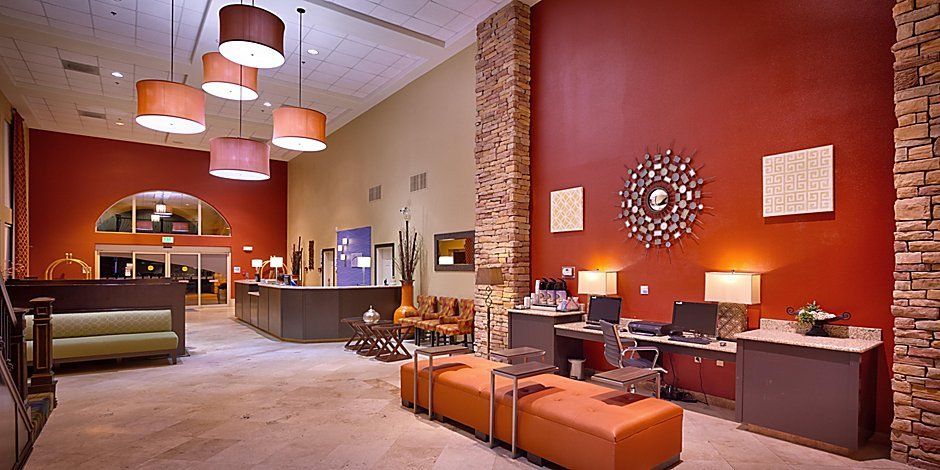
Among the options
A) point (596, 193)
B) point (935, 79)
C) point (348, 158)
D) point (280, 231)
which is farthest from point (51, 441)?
point (280, 231)

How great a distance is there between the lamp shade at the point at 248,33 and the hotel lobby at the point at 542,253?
0.03 metres

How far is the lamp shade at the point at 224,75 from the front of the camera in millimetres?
6066

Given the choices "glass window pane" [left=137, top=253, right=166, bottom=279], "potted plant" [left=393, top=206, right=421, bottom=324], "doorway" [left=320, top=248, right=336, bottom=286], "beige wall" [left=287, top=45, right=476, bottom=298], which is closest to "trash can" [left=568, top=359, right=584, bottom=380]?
"beige wall" [left=287, top=45, right=476, bottom=298]

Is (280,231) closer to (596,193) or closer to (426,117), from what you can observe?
(426,117)

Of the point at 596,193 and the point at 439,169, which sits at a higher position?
the point at 439,169

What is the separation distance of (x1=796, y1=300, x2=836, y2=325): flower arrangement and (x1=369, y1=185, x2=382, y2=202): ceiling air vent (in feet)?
29.6

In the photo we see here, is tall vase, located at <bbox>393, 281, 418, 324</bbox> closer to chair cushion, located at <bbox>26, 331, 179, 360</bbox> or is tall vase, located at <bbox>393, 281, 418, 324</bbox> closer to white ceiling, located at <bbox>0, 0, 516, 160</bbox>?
chair cushion, located at <bbox>26, 331, 179, 360</bbox>

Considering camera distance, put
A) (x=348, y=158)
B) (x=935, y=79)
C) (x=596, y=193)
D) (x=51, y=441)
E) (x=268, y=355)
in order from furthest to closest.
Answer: (x=348, y=158) < (x=268, y=355) < (x=596, y=193) < (x=51, y=441) < (x=935, y=79)

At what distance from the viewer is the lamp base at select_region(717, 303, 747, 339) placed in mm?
5020

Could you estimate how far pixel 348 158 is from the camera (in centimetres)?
1350

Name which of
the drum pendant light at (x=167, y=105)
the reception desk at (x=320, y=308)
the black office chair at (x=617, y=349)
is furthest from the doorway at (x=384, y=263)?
the black office chair at (x=617, y=349)

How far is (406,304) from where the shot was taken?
379 inches

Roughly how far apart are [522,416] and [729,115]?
371 centimetres

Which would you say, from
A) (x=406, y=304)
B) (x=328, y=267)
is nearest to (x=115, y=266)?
(x=328, y=267)
